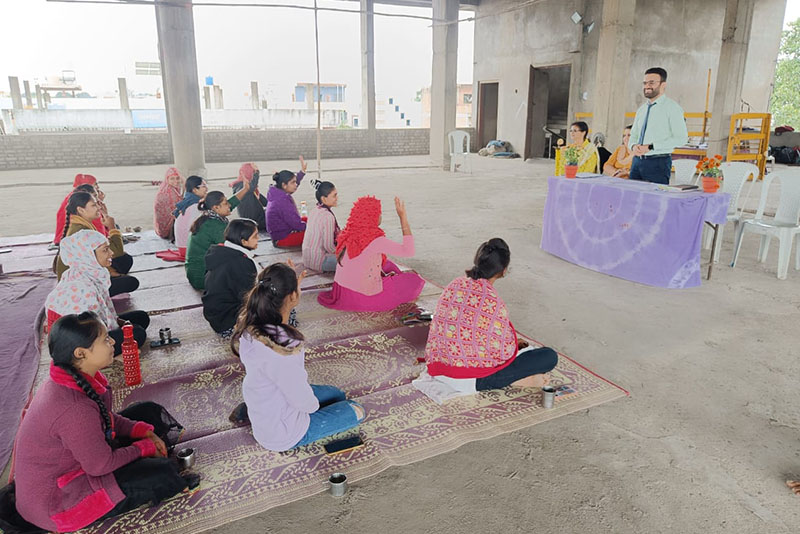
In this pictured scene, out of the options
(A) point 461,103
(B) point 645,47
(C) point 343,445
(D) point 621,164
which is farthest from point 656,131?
(A) point 461,103

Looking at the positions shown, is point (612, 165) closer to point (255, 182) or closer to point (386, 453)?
point (255, 182)

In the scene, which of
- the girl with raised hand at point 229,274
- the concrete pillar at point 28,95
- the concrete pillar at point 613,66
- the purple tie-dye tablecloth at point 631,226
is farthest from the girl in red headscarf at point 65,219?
the concrete pillar at point 28,95

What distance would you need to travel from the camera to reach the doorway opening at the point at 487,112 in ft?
61.7

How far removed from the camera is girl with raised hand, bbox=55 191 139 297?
3.91 meters

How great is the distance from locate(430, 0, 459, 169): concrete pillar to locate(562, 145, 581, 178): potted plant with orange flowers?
24.8 feet

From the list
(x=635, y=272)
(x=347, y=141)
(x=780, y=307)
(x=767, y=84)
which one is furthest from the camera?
(x=347, y=141)

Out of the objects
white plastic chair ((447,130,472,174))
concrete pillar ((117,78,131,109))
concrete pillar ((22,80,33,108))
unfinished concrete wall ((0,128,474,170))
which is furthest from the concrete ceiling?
concrete pillar ((22,80,33,108))

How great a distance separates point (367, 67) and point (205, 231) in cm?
1460

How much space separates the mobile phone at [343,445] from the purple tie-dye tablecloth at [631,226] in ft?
11.4

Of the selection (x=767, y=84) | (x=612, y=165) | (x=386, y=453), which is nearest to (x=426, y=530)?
(x=386, y=453)

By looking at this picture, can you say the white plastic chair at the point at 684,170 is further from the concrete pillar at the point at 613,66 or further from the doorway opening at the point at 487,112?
the doorway opening at the point at 487,112

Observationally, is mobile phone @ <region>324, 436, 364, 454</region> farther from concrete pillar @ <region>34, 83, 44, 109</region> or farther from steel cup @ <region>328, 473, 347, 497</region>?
concrete pillar @ <region>34, 83, 44, 109</region>

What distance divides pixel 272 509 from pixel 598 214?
14.0 ft

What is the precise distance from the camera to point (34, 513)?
73.6 inches
